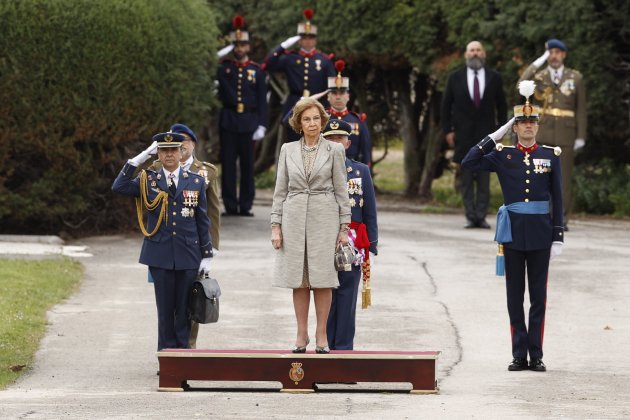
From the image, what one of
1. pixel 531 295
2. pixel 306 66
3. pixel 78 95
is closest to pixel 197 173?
pixel 531 295

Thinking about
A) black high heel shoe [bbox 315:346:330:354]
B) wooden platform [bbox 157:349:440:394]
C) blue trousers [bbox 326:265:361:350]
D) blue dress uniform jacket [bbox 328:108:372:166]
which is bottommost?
wooden platform [bbox 157:349:440:394]

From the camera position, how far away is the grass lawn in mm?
11222

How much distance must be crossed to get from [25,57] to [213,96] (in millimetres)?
2785

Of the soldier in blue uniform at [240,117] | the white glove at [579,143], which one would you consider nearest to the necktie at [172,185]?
the white glove at [579,143]

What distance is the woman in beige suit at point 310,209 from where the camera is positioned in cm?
1011

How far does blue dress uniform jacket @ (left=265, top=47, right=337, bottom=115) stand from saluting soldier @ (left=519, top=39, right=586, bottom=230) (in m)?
2.58

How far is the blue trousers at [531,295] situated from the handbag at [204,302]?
2009mm

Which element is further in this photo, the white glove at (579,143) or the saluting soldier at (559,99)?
the white glove at (579,143)

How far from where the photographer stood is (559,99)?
18484mm

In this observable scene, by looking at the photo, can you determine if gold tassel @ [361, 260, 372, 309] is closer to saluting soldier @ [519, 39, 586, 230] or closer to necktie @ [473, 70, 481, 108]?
saluting soldier @ [519, 39, 586, 230]

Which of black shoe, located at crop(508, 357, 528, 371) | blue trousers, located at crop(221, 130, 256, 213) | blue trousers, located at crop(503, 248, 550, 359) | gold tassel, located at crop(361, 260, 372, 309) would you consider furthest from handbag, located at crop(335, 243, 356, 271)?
blue trousers, located at crop(221, 130, 256, 213)

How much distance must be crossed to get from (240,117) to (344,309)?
32.4ft

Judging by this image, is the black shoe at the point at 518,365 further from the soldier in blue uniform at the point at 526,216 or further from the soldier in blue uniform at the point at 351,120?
the soldier in blue uniform at the point at 351,120

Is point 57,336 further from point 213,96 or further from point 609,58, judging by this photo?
point 609,58
